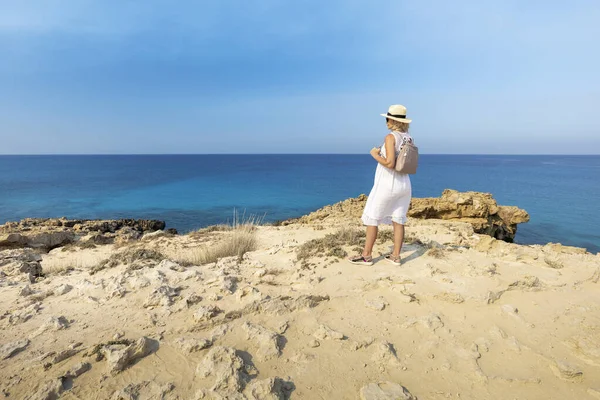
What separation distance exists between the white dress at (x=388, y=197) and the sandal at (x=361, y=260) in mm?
587

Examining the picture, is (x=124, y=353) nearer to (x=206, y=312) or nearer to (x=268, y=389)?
(x=206, y=312)

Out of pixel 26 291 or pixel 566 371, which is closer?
pixel 566 371

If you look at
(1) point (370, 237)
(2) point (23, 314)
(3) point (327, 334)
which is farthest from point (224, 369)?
(1) point (370, 237)

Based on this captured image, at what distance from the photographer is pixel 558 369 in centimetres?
253

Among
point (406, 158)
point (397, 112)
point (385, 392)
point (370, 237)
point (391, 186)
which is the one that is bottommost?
point (385, 392)

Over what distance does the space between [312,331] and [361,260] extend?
174 cm

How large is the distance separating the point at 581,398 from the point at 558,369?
0.89 feet

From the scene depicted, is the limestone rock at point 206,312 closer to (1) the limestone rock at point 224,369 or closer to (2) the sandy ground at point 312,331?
(2) the sandy ground at point 312,331

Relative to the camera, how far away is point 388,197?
13.4ft

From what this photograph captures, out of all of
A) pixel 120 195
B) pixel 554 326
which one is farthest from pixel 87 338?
pixel 120 195

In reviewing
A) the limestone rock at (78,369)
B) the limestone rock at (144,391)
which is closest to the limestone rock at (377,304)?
the limestone rock at (144,391)

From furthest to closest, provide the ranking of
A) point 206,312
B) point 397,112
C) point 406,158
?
point 397,112
point 406,158
point 206,312

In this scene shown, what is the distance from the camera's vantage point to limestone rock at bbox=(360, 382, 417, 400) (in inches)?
88.4

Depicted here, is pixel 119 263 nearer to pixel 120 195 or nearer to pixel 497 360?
pixel 497 360
